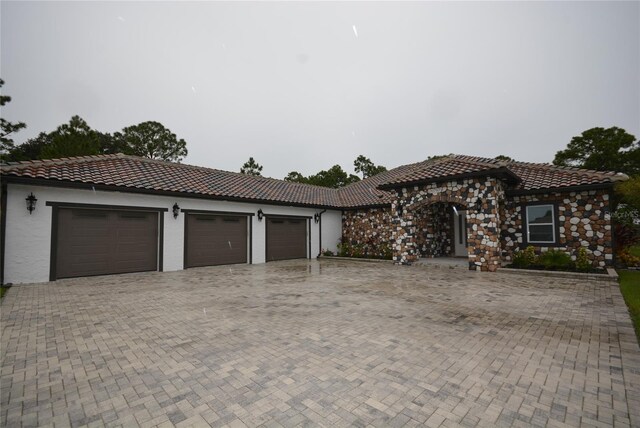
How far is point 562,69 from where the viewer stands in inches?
653

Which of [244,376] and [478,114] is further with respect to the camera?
[478,114]

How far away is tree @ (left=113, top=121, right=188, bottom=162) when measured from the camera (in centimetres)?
3397

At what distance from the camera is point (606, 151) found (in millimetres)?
25641

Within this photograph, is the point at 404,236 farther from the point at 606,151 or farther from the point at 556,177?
the point at 606,151

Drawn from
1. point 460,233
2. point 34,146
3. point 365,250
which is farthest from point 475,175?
point 34,146

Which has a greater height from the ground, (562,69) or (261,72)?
(261,72)

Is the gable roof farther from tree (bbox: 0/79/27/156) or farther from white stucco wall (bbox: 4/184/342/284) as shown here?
tree (bbox: 0/79/27/156)

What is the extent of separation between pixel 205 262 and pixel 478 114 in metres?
25.7

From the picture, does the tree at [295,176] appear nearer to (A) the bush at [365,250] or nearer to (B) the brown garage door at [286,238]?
(A) the bush at [365,250]

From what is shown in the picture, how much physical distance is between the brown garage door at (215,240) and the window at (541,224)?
1302cm

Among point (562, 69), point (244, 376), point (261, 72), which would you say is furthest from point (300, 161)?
point (244, 376)

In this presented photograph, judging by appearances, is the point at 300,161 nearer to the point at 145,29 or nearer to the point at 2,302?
the point at 145,29

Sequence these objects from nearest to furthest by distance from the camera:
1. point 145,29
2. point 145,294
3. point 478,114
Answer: point 145,294
point 145,29
point 478,114

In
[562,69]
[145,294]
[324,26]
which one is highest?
[324,26]
